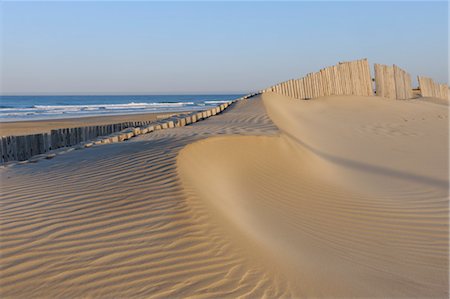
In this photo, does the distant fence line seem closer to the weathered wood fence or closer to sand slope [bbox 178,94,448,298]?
the weathered wood fence

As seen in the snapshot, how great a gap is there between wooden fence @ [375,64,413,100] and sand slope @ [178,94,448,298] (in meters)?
8.26

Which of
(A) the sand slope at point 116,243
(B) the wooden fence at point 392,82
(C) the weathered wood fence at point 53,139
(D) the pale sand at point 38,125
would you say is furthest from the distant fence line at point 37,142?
(B) the wooden fence at point 392,82

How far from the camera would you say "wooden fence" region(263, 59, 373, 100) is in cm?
1905

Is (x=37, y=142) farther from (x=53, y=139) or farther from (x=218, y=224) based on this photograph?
(x=218, y=224)

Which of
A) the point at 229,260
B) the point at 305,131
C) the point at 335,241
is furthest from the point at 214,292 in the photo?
the point at 305,131

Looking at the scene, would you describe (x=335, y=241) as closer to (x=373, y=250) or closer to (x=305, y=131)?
(x=373, y=250)

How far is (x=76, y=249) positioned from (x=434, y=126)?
1540cm

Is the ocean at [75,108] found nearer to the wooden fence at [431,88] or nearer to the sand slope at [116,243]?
the wooden fence at [431,88]

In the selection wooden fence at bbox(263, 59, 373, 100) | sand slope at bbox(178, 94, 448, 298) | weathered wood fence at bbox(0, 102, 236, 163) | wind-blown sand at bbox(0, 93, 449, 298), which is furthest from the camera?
wooden fence at bbox(263, 59, 373, 100)

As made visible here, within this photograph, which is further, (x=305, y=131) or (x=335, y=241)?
(x=305, y=131)

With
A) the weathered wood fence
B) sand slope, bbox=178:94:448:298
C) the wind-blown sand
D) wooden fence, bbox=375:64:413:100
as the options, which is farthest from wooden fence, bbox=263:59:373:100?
the wind-blown sand

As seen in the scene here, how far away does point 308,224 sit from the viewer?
5672mm

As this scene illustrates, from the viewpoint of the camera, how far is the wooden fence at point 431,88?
23.2 metres

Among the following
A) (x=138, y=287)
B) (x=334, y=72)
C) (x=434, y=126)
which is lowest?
(x=434, y=126)
